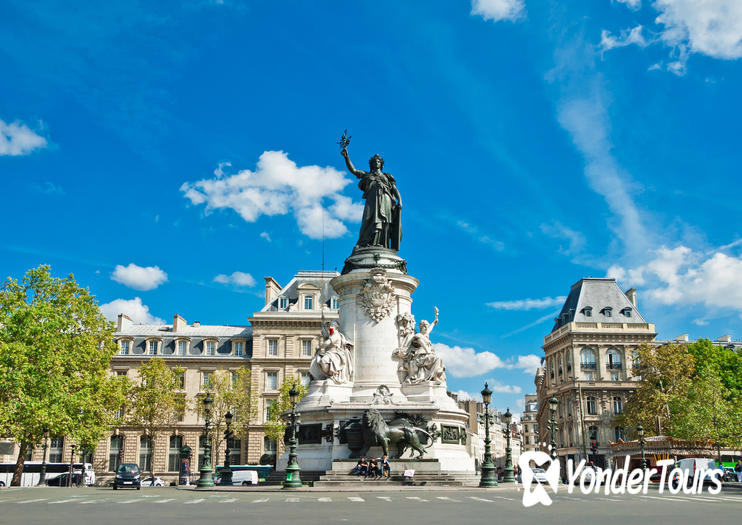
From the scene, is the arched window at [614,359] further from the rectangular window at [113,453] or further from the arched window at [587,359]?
the rectangular window at [113,453]

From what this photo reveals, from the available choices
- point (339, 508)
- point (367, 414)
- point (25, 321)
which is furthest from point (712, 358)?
point (339, 508)

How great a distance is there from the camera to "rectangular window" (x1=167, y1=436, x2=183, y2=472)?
7594cm

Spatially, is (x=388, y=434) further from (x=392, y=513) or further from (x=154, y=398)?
(x=154, y=398)

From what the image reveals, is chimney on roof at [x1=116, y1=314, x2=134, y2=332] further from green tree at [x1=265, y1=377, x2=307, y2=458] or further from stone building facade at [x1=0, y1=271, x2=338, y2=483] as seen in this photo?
green tree at [x1=265, y1=377, x2=307, y2=458]

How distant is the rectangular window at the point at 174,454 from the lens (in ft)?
249

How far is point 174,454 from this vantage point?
76812 mm

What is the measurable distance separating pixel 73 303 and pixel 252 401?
1149 inches

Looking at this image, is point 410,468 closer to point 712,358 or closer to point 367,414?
point 367,414

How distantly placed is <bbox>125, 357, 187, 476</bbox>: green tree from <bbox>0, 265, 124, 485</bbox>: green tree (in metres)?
15.8

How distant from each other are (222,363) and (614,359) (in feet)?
146

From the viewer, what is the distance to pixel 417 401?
3062 centimetres

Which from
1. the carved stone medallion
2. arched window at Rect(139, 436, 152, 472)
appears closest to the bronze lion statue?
the carved stone medallion

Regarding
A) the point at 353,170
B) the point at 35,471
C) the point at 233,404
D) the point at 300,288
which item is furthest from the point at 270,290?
the point at 353,170

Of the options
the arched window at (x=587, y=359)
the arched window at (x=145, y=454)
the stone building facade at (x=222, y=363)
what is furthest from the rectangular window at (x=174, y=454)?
the arched window at (x=587, y=359)
